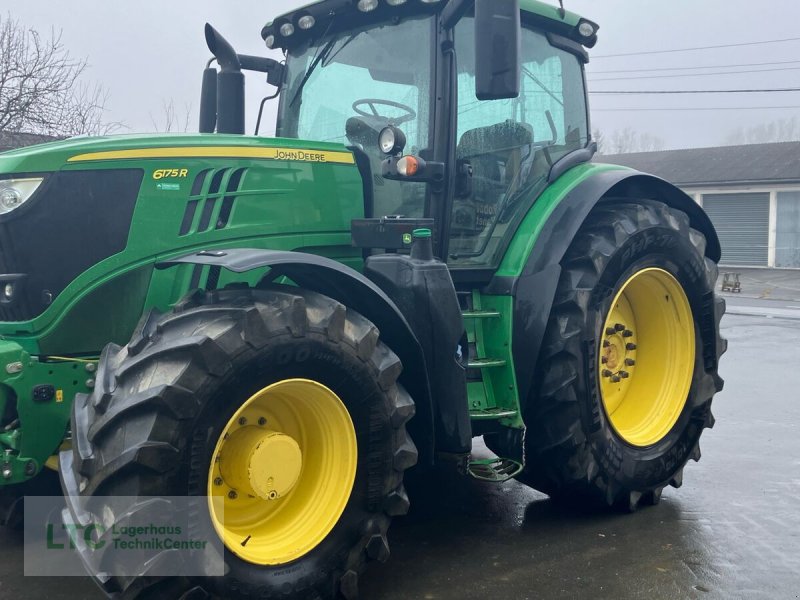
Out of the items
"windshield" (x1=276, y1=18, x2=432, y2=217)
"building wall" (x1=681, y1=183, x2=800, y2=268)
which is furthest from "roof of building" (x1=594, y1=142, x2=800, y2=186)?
"windshield" (x1=276, y1=18, x2=432, y2=217)

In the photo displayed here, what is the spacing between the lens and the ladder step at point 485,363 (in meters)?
3.84

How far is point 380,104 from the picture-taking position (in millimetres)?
4094

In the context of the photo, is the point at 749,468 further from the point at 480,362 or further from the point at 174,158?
the point at 174,158

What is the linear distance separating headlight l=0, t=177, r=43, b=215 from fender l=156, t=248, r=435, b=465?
60cm

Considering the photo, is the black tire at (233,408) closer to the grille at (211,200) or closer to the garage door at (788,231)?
the grille at (211,200)

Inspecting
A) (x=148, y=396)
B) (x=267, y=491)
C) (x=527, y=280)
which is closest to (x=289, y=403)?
(x=267, y=491)

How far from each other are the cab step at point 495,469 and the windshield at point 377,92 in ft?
4.13

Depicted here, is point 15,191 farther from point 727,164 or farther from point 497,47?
point 727,164

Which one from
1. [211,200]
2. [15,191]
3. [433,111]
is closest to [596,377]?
[433,111]

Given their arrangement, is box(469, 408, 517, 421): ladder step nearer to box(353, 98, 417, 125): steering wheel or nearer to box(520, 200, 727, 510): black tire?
box(520, 200, 727, 510): black tire

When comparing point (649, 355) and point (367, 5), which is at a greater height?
point (367, 5)

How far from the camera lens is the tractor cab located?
3906mm

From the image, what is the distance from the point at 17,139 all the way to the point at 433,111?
10.7m

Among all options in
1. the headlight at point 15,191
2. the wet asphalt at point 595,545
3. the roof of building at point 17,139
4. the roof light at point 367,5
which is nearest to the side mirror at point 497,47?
the roof light at point 367,5
